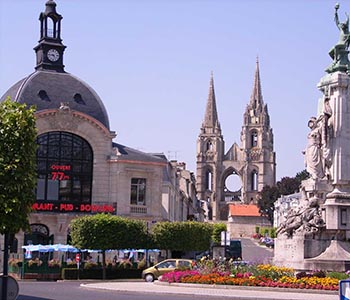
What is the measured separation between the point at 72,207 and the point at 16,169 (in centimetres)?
4177

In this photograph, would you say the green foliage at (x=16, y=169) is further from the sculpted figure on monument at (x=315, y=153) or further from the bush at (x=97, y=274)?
the bush at (x=97, y=274)

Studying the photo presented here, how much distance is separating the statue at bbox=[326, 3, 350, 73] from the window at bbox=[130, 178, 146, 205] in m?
29.9

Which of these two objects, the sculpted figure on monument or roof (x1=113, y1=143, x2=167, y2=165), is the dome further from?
the sculpted figure on monument

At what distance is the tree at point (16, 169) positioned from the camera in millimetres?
19828

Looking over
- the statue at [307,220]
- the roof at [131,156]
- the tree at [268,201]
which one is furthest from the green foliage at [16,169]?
the tree at [268,201]

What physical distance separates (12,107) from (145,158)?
42889 millimetres

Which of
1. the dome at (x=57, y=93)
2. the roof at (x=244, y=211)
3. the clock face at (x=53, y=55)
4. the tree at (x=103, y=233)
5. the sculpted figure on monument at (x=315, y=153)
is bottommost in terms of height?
the tree at (x=103, y=233)

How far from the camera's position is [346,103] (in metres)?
34.2

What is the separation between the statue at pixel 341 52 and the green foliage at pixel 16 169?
59.9 feet

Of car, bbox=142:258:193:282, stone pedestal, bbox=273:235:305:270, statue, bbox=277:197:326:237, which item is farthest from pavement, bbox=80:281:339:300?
car, bbox=142:258:193:282

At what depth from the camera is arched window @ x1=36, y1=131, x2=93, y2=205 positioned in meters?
60.9

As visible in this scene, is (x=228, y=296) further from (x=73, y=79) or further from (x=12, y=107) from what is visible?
(x=73, y=79)

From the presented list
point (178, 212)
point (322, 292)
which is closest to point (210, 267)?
point (322, 292)

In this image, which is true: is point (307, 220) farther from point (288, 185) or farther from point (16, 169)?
point (288, 185)
